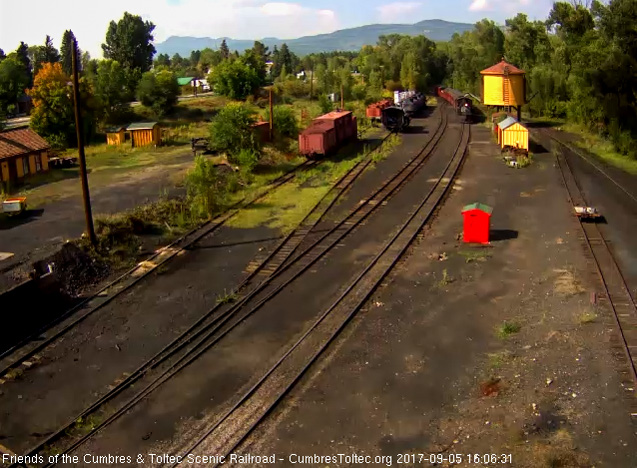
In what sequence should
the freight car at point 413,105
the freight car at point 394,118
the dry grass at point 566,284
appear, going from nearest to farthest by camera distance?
the dry grass at point 566,284, the freight car at point 394,118, the freight car at point 413,105

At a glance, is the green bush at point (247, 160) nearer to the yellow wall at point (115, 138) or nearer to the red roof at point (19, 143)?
the red roof at point (19, 143)

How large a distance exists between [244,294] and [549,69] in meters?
45.9

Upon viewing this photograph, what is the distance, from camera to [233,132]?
3175cm

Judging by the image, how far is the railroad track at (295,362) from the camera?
10.2m

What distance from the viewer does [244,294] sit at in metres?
16.4

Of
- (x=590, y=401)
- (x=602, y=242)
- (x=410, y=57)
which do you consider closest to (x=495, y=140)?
(x=602, y=242)

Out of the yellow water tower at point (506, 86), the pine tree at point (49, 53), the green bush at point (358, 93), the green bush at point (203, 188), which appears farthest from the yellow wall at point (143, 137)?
the pine tree at point (49, 53)

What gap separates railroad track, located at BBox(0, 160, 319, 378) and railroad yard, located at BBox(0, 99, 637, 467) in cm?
8

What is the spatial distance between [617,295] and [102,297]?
1336cm

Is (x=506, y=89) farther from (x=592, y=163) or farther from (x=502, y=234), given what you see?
(x=502, y=234)

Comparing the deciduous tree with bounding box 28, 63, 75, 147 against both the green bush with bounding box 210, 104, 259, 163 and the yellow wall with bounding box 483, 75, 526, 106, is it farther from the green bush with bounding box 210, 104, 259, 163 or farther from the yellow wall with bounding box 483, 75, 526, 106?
the yellow wall with bounding box 483, 75, 526, 106

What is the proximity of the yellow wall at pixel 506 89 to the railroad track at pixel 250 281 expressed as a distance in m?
16.1

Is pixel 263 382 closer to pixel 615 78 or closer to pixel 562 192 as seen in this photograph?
pixel 562 192

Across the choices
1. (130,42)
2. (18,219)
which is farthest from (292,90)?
(18,219)
